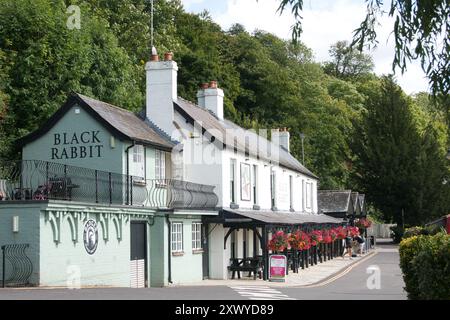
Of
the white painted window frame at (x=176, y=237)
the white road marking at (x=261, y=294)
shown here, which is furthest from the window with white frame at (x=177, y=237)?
the white road marking at (x=261, y=294)

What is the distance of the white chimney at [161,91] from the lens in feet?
92.4

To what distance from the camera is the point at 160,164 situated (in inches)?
1062

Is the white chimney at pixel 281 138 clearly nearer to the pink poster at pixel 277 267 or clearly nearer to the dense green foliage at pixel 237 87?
the dense green foliage at pixel 237 87

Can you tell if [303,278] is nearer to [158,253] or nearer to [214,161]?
[214,161]

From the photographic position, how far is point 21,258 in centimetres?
1806

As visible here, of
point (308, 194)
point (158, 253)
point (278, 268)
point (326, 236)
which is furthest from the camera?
point (308, 194)

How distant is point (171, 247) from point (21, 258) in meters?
7.52

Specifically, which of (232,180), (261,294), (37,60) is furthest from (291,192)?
(261,294)

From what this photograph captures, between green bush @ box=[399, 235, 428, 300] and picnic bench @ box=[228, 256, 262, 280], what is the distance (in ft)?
42.6

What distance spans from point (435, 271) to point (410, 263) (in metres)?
1.45

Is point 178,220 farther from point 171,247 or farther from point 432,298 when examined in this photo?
point 432,298

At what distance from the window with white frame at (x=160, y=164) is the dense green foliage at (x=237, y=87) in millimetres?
5970
